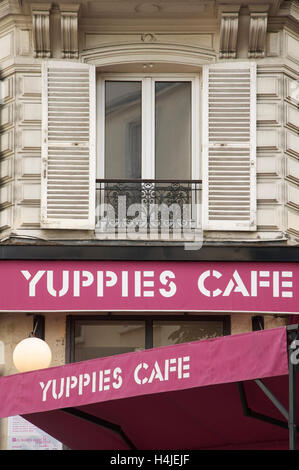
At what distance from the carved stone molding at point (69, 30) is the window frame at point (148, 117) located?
20.0 inches

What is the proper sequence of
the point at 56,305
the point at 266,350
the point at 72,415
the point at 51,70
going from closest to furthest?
the point at 266,350 → the point at 72,415 → the point at 56,305 → the point at 51,70

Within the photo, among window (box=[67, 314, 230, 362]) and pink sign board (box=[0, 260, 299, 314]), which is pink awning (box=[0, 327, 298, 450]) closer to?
pink sign board (box=[0, 260, 299, 314])

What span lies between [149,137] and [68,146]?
1063mm

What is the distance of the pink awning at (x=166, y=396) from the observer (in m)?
7.39

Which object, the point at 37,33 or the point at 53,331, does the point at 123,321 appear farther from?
the point at 37,33

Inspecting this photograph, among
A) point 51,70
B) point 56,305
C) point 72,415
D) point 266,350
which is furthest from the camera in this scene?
point 51,70

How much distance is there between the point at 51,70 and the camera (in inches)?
553

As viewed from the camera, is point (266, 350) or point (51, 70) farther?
point (51, 70)

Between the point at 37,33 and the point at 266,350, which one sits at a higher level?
the point at 37,33

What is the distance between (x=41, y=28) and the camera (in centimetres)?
1395

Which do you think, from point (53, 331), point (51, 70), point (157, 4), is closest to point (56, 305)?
point (53, 331)

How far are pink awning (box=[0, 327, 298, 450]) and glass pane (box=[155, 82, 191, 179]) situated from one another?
4.85m

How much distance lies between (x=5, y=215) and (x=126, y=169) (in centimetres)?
164

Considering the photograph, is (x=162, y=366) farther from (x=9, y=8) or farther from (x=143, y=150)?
(x=9, y=8)
